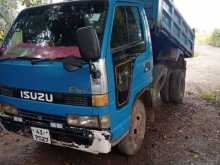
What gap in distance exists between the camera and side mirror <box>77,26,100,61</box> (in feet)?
8.46

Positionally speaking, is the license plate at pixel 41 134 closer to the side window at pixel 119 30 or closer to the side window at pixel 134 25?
the side window at pixel 119 30

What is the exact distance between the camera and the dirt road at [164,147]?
3840 mm

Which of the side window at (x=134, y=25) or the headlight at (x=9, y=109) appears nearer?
the headlight at (x=9, y=109)

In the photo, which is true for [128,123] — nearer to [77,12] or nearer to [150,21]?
[77,12]

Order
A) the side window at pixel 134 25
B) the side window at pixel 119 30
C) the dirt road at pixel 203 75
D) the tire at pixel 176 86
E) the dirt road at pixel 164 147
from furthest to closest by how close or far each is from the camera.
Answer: the dirt road at pixel 203 75
the tire at pixel 176 86
the dirt road at pixel 164 147
the side window at pixel 134 25
the side window at pixel 119 30

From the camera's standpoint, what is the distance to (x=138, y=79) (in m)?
3.66

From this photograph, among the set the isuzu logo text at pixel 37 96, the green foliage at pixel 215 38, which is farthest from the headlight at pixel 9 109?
the green foliage at pixel 215 38

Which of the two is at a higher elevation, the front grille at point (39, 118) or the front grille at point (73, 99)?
the front grille at point (73, 99)

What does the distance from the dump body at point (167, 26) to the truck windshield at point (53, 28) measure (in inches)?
61.3

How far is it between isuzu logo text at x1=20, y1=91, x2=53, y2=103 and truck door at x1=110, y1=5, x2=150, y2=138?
0.72m

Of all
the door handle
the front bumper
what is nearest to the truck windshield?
the front bumper

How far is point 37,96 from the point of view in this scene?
3.13 m

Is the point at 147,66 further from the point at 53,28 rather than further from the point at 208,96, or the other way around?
the point at 208,96

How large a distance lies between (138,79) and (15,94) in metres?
1.51
